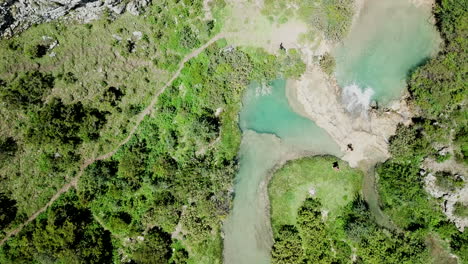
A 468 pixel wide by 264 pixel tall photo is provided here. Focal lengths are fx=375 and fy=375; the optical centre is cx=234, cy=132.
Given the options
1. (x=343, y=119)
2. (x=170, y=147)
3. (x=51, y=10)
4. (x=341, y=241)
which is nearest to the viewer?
(x=51, y=10)

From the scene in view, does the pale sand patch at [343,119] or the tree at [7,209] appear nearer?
the tree at [7,209]

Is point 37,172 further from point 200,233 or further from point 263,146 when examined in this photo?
point 263,146

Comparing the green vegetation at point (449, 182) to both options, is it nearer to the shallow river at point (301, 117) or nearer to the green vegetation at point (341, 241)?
the green vegetation at point (341, 241)

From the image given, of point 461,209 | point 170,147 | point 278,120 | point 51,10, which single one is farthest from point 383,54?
point 51,10

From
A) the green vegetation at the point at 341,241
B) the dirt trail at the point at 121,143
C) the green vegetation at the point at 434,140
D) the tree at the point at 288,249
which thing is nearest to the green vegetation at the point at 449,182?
the green vegetation at the point at 434,140

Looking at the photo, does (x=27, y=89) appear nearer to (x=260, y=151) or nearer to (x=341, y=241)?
(x=260, y=151)

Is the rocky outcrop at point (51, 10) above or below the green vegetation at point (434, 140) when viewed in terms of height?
below
